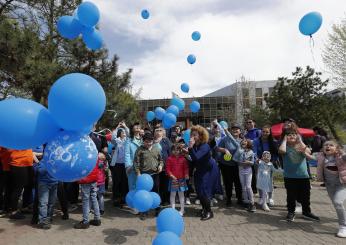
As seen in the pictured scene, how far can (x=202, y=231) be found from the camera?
5.29 m

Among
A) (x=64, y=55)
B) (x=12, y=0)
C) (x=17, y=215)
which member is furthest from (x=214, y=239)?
(x=12, y=0)

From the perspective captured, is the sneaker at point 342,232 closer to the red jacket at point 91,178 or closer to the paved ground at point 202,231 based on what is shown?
the paved ground at point 202,231

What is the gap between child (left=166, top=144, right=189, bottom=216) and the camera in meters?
6.29

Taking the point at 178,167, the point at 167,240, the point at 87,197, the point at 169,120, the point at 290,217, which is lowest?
the point at 290,217

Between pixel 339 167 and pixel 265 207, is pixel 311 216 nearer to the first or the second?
pixel 265 207

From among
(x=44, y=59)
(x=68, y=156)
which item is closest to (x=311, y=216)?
(x=68, y=156)

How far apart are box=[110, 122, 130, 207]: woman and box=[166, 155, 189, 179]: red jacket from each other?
1.21m

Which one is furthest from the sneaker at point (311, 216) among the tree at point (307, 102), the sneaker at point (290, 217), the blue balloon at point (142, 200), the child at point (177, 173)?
the tree at point (307, 102)

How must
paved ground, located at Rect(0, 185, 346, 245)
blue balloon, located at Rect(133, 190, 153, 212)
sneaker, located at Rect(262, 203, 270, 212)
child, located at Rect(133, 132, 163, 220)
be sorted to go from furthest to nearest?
sneaker, located at Rect(262, 203, 270, 212), child, located at Rect(133, 132, 163, 220), blue balloon, located at Rect(133, 190, 153, 212), paved ground, located at Rect(0, 185, 346, 245)

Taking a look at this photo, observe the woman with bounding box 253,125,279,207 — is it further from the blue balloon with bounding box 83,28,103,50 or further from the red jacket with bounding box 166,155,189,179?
the blue balloon with bounding box 83,28,103,50

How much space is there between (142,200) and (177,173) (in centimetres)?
152

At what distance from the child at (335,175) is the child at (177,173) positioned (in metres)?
2.45

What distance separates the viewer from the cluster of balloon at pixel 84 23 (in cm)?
496

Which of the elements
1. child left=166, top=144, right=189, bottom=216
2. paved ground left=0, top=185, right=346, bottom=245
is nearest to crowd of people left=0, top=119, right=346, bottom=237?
child left=166, top=144, right=189, bottom=216
